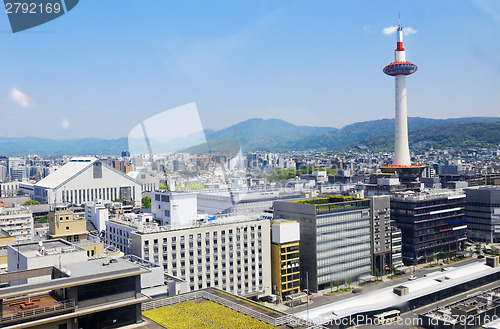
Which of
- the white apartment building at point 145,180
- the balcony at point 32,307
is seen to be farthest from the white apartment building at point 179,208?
the white apartment building at point 145,180

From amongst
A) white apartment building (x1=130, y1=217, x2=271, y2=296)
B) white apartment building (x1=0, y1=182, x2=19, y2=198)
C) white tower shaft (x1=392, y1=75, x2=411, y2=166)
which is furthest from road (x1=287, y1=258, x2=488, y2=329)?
white apartment building (x1=0, y1=182, x2=19, y2=198)

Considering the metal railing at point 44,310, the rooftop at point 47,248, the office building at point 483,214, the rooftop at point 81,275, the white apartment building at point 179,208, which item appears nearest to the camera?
the metal railing at point 44,310

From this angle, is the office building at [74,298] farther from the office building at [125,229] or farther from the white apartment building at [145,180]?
the white apartment building at [145,180]

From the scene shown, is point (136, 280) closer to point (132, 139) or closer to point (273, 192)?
point (132, 139)

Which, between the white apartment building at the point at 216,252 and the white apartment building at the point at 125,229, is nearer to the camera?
the white apartment building at the point at 216,252

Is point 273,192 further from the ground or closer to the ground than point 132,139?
closer to the ground

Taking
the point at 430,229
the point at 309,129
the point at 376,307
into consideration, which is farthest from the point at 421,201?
the point at 309,129

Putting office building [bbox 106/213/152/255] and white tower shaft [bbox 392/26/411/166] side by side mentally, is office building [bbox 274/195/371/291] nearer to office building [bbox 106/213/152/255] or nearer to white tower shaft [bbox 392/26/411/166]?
office building [bbox 106/213/152/255]
